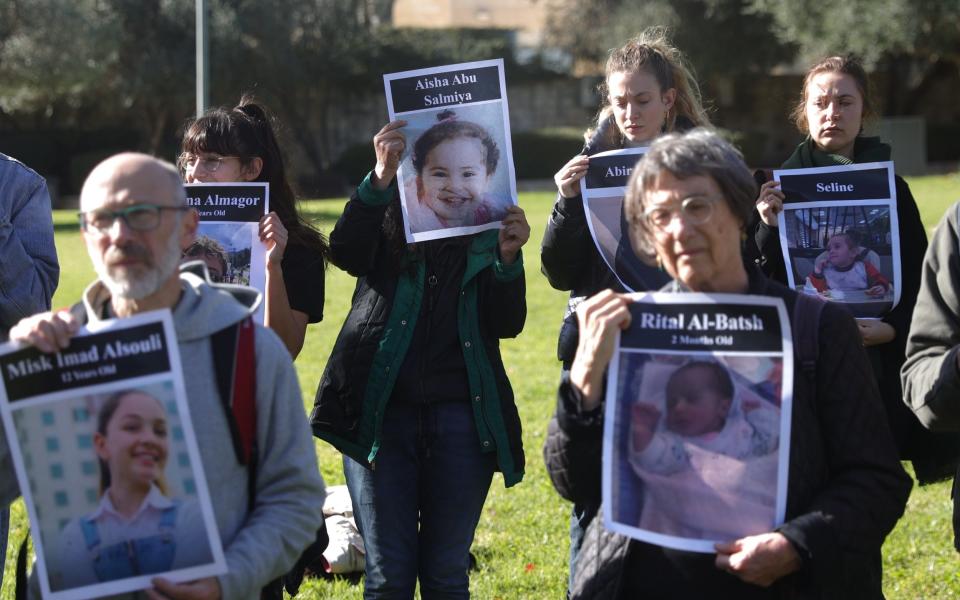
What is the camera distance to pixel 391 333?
388 cm

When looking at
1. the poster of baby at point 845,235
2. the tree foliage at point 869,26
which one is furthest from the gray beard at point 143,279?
the tree foliage at point 869,26

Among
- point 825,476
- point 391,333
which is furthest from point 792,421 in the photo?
point 391,333

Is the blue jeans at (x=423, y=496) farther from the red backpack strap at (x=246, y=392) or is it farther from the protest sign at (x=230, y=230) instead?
the red backpack strap at (x=246, y=392)

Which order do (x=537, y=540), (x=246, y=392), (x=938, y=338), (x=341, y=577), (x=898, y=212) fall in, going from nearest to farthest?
(x=246, y=392) → (x=938, y=338) → (x=898, y=212) → (x=341, y=577) → (x=537, y=540)

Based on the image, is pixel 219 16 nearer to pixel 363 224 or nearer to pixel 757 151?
pixel 757 151

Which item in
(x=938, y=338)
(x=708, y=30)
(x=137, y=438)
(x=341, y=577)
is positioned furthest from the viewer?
(x=708, y=30)

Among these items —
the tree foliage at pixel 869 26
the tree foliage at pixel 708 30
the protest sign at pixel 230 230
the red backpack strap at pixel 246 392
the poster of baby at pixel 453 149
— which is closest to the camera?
the red backpack strap at pixel 246 392

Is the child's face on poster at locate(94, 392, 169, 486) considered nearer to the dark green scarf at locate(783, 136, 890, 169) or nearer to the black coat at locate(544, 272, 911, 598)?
the black coat at locate(544, 272, 911, 598)

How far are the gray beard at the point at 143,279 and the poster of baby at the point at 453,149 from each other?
128 centimetres

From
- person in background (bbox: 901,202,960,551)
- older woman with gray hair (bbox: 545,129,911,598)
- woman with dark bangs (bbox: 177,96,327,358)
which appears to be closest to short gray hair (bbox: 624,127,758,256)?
older woman with gray hair (bbox: 545,129,911,598)

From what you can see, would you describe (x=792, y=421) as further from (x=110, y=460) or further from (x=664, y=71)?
(x=664, y=71)

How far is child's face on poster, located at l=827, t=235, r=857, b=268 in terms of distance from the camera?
3932mm

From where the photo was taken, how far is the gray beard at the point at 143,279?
2.61 m

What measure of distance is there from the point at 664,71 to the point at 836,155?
0.68m
